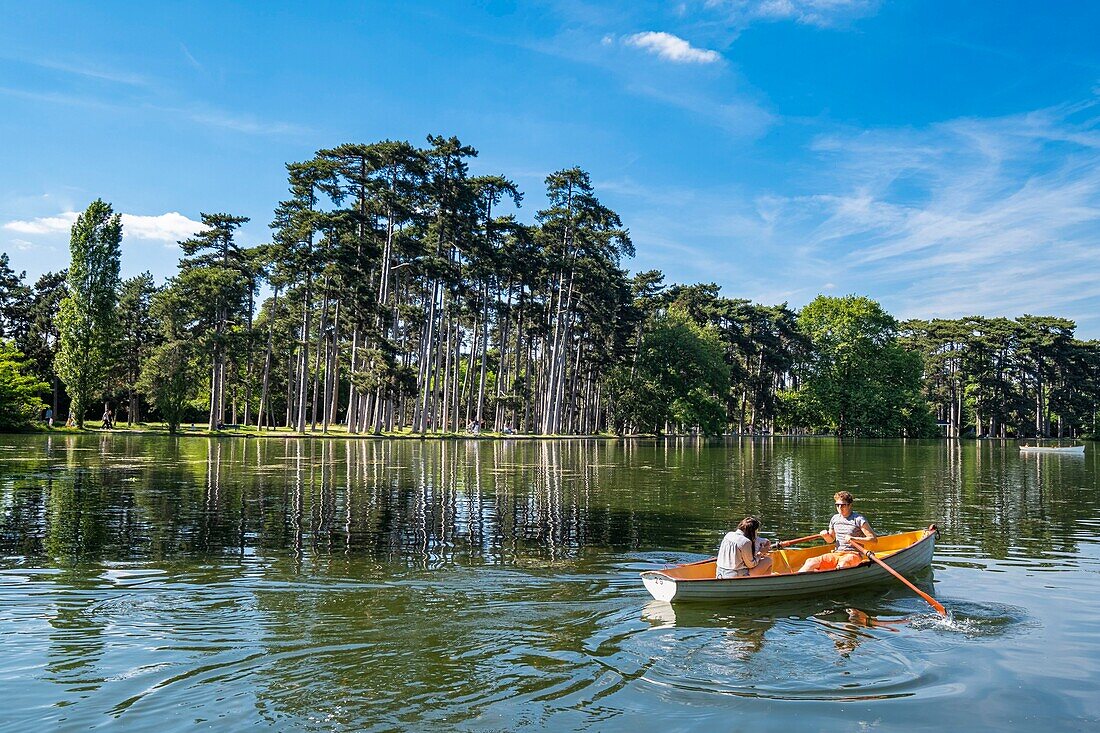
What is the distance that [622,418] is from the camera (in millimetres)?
86438

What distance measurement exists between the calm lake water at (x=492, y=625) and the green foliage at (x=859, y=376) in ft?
274

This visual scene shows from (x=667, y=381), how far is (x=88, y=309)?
5546 centimetres

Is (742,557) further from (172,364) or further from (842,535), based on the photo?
(172,364)

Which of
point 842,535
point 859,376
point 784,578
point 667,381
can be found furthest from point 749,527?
point 859,376

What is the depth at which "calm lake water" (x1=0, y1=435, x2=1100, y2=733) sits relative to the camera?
8078mm

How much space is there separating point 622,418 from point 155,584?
7498 cm

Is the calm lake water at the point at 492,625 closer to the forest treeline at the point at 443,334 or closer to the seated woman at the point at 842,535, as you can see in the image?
the seated woman at the point at 842,535

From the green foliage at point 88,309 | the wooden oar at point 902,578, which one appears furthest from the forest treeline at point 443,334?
the wooden oar at point 902,578

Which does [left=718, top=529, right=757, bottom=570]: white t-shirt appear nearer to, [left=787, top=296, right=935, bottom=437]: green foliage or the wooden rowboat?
the wooden rowboat

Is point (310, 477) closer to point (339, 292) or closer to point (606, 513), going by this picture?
point (606, 513)

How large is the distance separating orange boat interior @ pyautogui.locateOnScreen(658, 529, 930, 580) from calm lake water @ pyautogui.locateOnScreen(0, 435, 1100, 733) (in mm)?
693

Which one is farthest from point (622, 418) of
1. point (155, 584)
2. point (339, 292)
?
point (155, 584)

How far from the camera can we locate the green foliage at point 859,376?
10388 centimetres

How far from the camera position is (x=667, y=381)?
3435 inches
